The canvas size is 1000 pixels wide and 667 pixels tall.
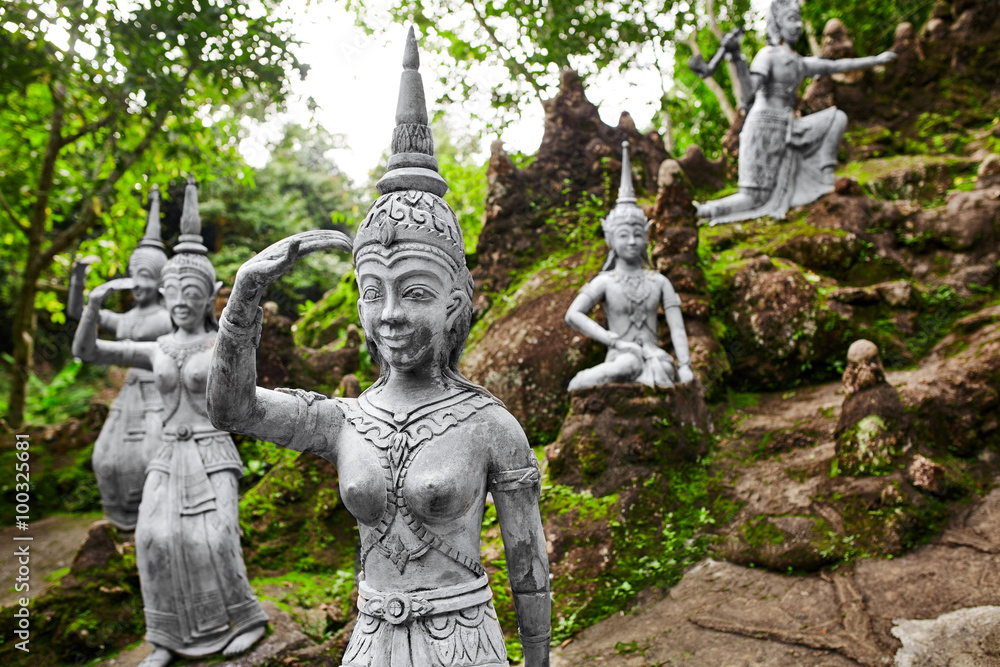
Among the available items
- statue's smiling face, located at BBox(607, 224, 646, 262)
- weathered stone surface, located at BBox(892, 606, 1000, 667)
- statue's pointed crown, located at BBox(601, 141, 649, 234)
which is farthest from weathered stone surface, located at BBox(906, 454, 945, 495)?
statue's pointed crown, located at BBox(601, 141, 649, 234)

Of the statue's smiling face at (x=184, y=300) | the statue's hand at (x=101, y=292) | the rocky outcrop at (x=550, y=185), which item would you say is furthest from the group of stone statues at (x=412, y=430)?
the rocky outcrop at (x=550, y=185)

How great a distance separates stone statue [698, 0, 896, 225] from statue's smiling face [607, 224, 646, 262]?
4263mm

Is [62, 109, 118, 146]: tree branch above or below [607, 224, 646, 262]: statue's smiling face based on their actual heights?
above

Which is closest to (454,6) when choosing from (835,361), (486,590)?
(835,361)

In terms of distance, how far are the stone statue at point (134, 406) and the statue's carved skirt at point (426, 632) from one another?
5.44 meters

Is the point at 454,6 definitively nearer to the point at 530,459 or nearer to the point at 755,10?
the point at 755,10

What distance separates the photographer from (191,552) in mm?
4473

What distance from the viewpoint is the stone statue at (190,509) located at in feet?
14.6

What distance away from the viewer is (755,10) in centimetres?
1778

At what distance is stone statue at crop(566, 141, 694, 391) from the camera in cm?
619

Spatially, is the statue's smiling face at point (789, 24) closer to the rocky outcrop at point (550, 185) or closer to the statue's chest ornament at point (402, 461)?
the rocky outcrop at point (550, 185)

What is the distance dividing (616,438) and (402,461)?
3.82m

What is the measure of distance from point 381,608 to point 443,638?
0.23 metres

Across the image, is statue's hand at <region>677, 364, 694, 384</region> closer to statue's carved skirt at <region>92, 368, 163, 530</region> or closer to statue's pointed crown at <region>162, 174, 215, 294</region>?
statue's pointed crown at <region>162, 174, 215, 294</region>
